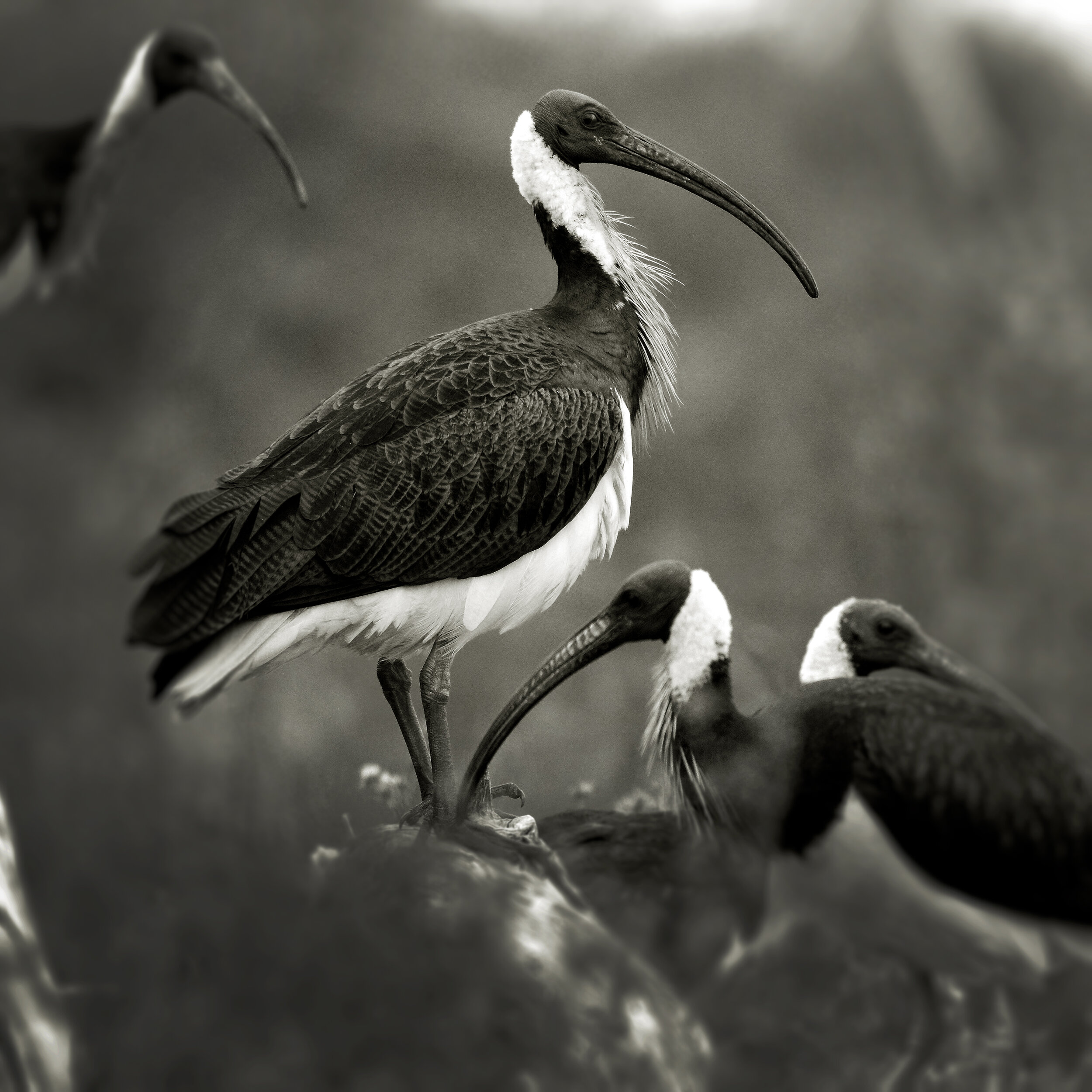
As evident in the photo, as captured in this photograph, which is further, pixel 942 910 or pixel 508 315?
pixel 508 315

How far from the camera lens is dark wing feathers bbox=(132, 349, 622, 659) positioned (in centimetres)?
303

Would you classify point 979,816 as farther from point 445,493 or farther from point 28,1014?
point 28,1014

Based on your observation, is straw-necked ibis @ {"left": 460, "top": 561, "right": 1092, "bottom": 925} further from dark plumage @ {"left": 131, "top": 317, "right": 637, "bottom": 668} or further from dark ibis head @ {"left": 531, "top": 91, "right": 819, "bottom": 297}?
dark ibis head @ {"left": 531, "top": 91, "right": 819, "bottom": 297}

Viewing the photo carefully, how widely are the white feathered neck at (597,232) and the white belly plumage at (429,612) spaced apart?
0.74 feet

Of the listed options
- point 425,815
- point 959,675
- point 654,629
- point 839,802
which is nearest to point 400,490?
point 654,629

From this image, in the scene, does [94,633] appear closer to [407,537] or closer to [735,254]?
[407,537]

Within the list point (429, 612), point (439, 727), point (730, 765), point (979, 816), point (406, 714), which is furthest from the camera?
point (406, 714)

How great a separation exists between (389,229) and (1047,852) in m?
2.30

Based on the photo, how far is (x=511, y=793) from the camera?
354 centimetres

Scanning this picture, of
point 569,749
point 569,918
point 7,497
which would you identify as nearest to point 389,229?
point 7,497

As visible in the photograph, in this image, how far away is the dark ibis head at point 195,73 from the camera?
3.25m

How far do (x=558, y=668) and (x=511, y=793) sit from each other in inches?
18.3

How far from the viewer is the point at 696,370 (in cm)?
399

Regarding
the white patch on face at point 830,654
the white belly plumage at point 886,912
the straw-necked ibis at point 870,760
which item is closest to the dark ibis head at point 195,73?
the straw-necked ibis at point 870,760
